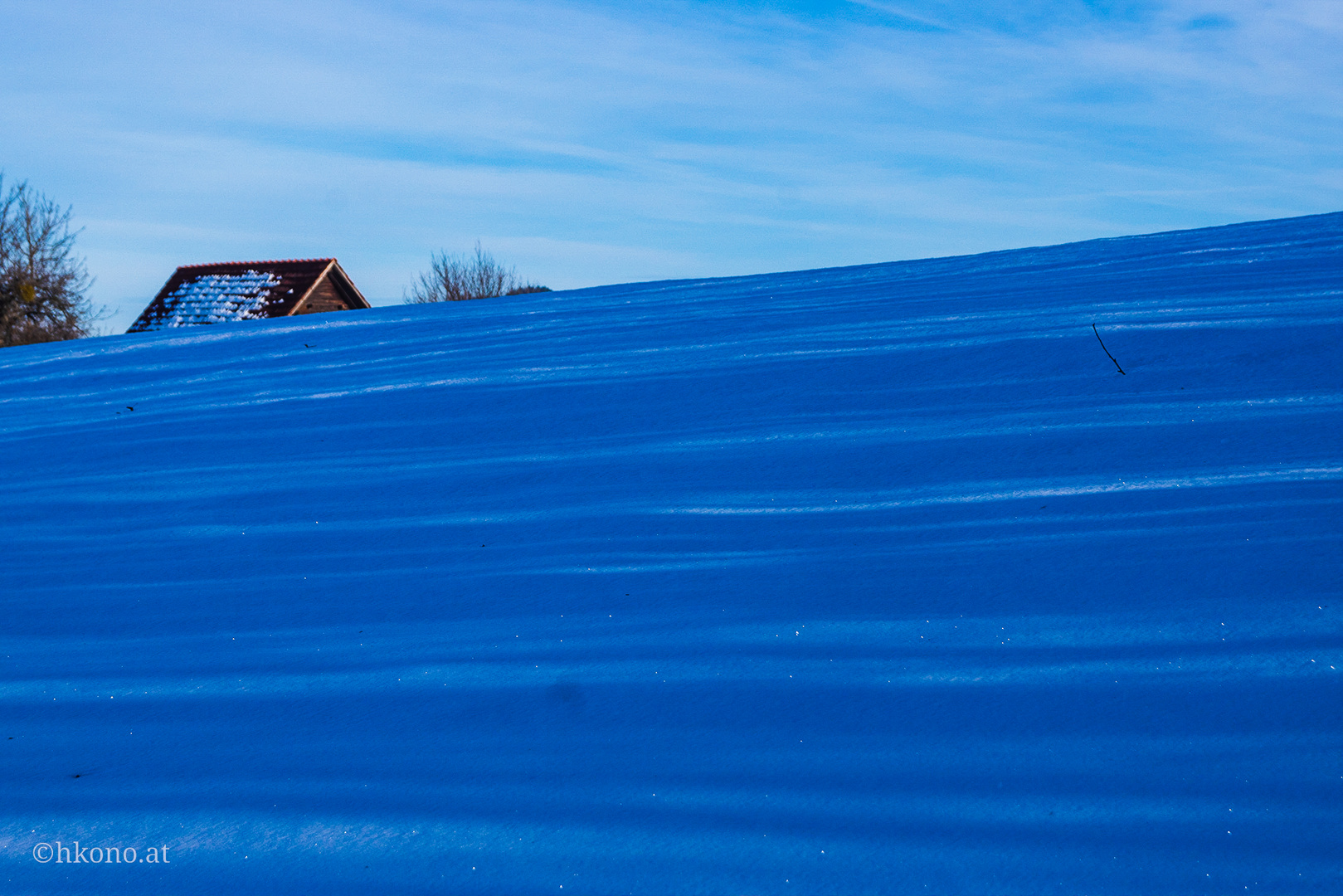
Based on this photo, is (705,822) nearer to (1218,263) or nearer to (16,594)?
(16,594)

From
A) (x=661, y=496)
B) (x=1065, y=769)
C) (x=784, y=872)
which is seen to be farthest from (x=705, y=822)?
(x=661, y=496)

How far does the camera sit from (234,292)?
52.0ft

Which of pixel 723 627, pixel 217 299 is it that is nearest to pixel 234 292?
pixel 217 299

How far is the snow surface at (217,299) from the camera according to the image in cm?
1528

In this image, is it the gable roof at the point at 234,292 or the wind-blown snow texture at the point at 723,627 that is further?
the gable roof at the point at 234,292

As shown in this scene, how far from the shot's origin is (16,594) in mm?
1868

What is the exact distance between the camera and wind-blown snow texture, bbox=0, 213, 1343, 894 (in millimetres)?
1073

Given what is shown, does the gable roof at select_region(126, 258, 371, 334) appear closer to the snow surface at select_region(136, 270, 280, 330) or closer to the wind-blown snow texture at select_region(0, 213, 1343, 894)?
the snow surface at select_region(136, 270, 280, 330)

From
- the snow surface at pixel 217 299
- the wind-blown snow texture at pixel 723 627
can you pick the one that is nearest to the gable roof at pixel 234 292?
the snow surface at pixel 217 299

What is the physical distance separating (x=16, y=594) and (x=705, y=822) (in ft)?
5.04

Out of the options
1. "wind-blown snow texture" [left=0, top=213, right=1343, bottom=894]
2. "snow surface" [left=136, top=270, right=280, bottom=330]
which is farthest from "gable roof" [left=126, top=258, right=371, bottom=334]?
"wind-blown snow texture" [left=0, top=213, right=1343, bottom=894]

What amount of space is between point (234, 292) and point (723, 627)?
1638 centimetres

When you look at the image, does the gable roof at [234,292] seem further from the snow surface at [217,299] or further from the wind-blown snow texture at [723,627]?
the wind-blown snow texture at [723,627]

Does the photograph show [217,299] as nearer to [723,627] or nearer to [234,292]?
[234,292]
